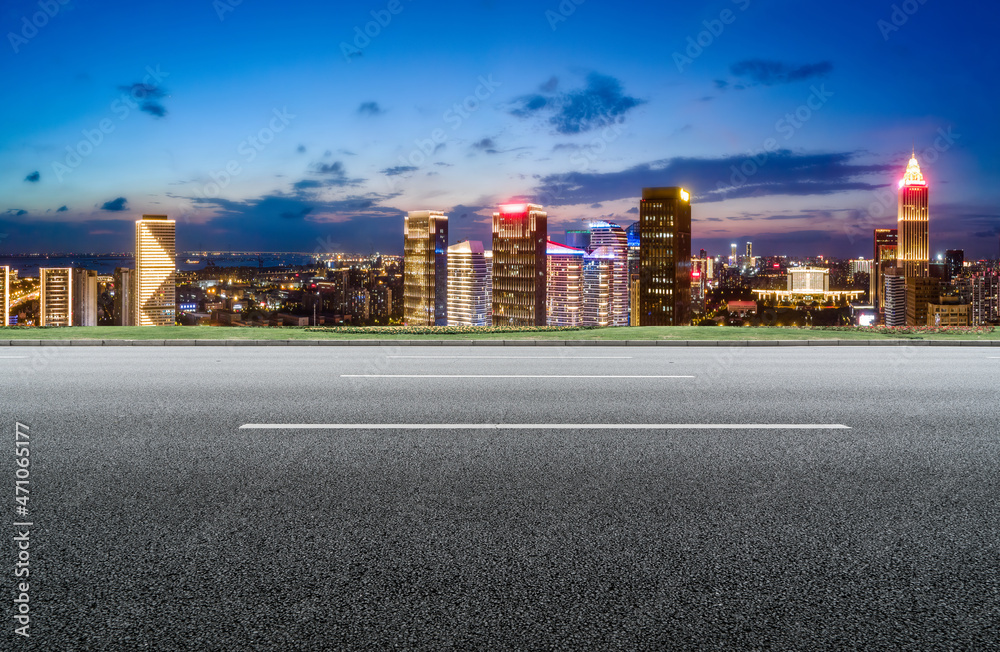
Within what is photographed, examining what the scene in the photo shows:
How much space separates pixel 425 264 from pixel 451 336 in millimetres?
60016

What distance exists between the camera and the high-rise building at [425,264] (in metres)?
75.3

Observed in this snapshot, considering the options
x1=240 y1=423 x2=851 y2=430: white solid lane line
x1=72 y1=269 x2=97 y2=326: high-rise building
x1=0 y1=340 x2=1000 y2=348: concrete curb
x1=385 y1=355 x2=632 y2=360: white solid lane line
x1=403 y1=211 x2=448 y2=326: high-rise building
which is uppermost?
x1=403 y1=211 x2=448 y2=326: high-rise building

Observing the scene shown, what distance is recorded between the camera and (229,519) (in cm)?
418

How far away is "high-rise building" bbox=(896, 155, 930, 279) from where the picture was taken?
126 metres

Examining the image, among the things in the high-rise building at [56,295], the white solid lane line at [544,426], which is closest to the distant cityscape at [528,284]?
the high-rise building at [56,295]

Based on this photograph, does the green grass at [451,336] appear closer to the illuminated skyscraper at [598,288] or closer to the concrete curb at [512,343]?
the concrete curb at [512,343]

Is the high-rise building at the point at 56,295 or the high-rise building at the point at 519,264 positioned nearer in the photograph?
the high-rise building at the point at 56,295

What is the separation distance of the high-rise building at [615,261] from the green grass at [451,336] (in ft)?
203

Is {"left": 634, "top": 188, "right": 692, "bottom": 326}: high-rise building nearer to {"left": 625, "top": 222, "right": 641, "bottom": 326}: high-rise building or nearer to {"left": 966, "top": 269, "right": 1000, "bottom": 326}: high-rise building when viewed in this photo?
{"left": 625, "top": 222, "right": 641, "bottom": 326}: high-rise building

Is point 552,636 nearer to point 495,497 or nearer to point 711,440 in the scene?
point 495,497

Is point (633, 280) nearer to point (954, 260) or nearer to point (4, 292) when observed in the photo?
point (954, 260)

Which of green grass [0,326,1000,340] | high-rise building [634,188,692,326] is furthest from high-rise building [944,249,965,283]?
green grass [0,326,1000,340]

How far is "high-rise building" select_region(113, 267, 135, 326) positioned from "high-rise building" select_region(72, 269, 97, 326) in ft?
10.1

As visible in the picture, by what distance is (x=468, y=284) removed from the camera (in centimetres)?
8044
